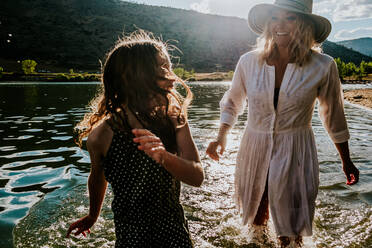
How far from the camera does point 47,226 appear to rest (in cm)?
394

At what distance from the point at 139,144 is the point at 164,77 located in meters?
0.40

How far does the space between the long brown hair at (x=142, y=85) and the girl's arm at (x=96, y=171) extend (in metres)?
0.14

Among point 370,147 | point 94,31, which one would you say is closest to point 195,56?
point 94,31

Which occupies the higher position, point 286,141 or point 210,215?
point 286,141

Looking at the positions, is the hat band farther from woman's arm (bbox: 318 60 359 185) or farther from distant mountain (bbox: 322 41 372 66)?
distant mountain (bbox: 322 41 372 66)

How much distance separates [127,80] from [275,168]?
5.42 feet

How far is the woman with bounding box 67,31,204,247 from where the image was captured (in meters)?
1.66

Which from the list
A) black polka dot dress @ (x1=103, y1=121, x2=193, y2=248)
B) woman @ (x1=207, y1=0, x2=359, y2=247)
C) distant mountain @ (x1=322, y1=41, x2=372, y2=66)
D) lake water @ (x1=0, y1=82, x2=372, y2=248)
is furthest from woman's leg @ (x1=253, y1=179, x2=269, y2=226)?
distant mountain @ (x1=322, y1=41, x2=372, y2=66)

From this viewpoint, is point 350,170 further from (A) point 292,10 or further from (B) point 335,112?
(A) point 292,10

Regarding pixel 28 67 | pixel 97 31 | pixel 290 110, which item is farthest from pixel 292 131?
pixel 97 31

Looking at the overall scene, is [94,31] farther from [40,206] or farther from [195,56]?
[40,206]

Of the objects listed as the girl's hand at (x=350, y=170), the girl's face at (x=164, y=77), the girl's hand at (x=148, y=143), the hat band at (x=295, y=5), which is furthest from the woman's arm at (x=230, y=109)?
the girl's hand at (x=148, y=143)

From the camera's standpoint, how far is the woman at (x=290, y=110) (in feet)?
8.39

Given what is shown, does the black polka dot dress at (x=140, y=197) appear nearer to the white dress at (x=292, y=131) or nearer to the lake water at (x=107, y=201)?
the white dress at (x=292, y=131)
